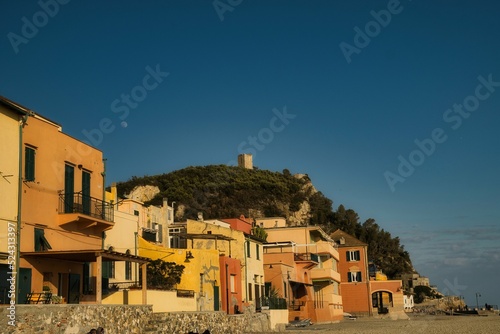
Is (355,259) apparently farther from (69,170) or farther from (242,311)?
(69,170)

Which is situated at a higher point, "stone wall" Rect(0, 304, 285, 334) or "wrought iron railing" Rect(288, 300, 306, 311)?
"stone wall" Rect(0, 304, 285, 334)

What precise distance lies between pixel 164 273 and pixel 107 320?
1342 cm

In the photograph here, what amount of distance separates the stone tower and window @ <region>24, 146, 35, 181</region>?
104898mm

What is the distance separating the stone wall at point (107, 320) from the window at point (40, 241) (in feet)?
13.8

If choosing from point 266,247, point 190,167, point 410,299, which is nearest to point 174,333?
point 266,247

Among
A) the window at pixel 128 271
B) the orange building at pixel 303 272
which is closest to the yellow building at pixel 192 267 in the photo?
the window at pixel 128 271

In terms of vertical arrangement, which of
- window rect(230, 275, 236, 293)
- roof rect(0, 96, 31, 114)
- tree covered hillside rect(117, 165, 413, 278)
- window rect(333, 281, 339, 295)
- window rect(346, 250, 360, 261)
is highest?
tree covered hillside rect(117, 165, 413, 278)

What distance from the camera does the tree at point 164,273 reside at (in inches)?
1347

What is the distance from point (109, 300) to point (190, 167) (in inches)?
3488

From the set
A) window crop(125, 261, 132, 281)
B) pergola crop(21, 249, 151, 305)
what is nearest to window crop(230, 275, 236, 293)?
window crop(125, 261, 132, 281)

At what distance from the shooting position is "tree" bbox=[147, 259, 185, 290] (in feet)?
112

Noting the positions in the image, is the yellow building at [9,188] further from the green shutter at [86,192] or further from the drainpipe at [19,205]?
the green shutter at [86,192]

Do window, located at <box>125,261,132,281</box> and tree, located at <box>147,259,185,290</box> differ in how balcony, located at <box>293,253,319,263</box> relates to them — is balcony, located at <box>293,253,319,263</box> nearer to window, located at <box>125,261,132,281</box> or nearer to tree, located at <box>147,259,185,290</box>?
tree, located at <box>147,259,185,290</box>

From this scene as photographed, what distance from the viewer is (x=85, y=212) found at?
2767 cm
